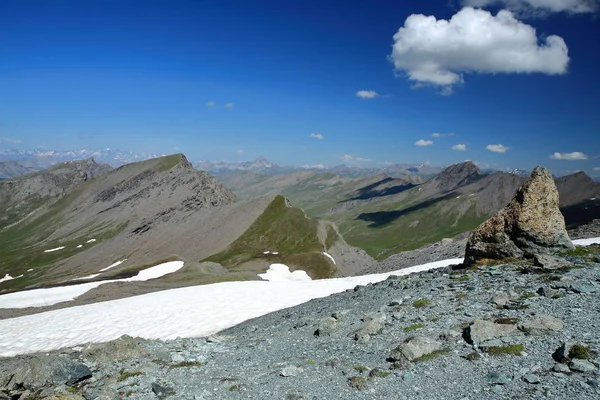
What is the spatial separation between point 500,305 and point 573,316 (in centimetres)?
285

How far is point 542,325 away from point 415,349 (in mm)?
4632

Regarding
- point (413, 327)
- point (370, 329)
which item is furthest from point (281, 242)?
point (413, 327)

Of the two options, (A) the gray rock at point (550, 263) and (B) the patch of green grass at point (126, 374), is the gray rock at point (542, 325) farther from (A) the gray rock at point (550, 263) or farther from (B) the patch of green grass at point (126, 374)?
(B) the patch of green grass at point (126, 374)

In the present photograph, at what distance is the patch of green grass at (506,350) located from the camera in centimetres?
1229

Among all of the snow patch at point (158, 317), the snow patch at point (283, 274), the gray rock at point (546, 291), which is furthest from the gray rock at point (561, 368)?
the snow patch at point (283, 274)

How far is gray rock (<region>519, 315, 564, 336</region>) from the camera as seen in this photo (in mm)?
13133

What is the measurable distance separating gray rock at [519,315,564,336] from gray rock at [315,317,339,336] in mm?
8334

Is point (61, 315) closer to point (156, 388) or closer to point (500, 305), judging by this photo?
point (156, 388)

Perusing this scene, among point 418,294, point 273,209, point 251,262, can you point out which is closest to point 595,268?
point 418,294

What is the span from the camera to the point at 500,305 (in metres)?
16.4

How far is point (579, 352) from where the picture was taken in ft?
36.6

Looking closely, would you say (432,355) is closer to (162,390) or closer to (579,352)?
(579,352)

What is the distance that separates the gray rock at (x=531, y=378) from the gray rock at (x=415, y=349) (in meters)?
3.16

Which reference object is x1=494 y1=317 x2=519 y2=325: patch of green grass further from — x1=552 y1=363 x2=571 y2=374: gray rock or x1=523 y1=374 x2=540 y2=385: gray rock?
x1=523 y1=374 x2=540 y2=385: gray rock
